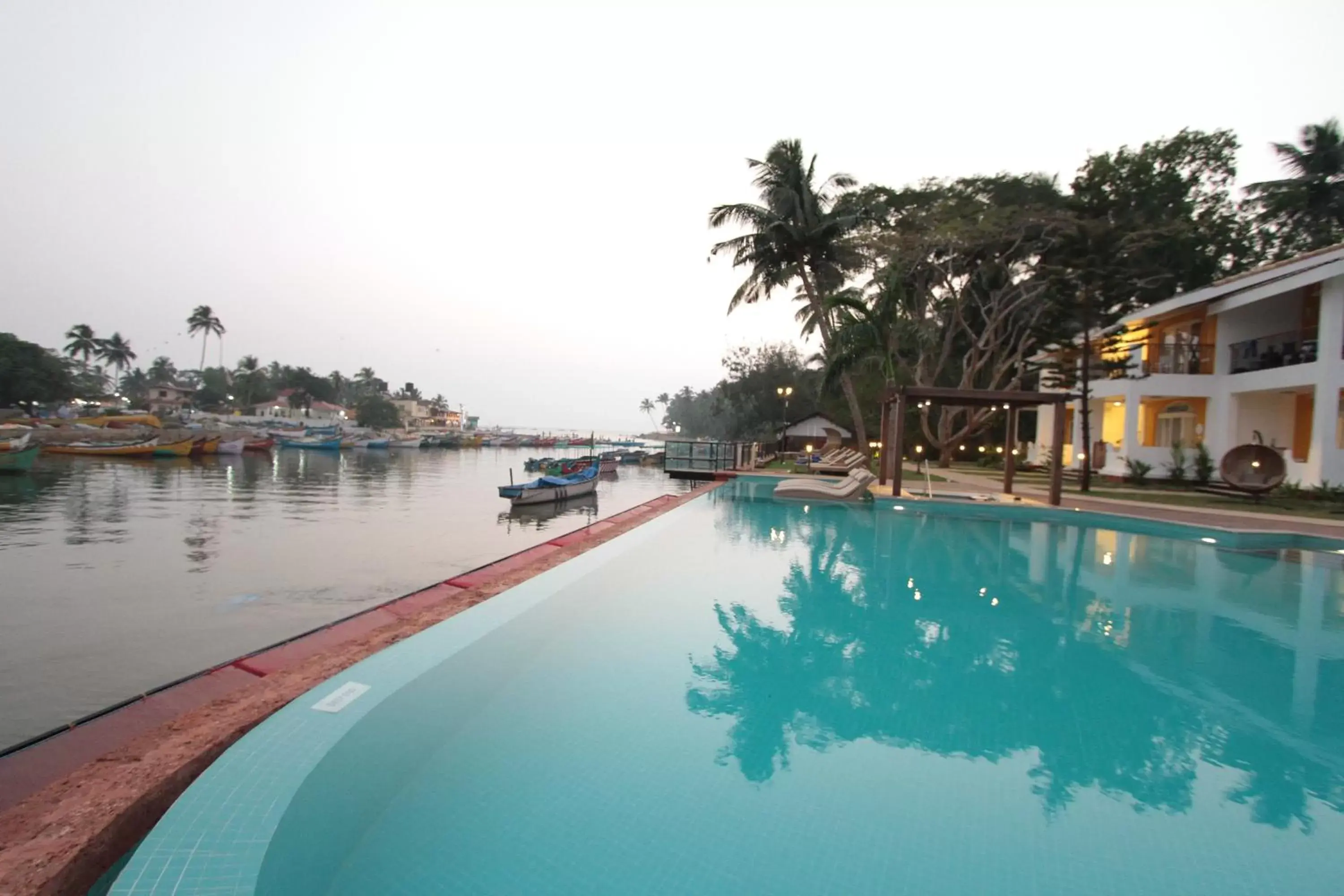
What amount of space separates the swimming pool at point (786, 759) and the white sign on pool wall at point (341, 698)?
20 millimetres

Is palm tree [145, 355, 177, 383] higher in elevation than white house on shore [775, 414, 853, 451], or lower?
higher

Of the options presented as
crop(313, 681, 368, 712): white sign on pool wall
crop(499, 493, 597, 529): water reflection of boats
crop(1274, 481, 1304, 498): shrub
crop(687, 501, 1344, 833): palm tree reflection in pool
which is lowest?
crop(499, 493, 597, 529): water reflection of boats

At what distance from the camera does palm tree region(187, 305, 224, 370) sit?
90688 mm

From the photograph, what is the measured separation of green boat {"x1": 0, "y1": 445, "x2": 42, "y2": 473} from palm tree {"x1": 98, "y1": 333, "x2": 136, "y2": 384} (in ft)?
264

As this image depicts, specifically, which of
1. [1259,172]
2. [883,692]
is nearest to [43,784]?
[883,692]

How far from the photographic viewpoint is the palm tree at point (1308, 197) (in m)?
27.5

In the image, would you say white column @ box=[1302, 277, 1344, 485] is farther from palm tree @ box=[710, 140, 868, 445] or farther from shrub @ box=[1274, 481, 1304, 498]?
palm tree @ box=[710, 140, 868, 445]

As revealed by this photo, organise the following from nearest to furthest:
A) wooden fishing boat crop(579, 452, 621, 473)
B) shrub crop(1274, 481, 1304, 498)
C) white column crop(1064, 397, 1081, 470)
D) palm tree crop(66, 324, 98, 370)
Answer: shrub crop(1274, 481, 1304, 498), white column crop(1064, 397, 1081, 470), wooden fishing boat crop(579, 452, 621, 473), palm tree crop(66, 324, 98, 370)

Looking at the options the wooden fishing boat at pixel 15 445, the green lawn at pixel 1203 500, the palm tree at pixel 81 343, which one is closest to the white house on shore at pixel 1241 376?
the green lawn at pixel 1203 500

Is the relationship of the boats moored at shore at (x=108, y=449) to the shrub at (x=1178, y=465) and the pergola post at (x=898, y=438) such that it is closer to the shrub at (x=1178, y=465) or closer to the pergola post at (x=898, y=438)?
the pergola post at (x=898, y=438)

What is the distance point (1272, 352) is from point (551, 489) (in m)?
20.8

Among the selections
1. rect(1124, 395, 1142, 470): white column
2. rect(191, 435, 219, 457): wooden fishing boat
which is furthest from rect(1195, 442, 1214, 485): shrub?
rect(191, 435, 219, 457): wooden fishing boat

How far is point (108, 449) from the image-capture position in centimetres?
3969

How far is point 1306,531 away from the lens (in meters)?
10.5
